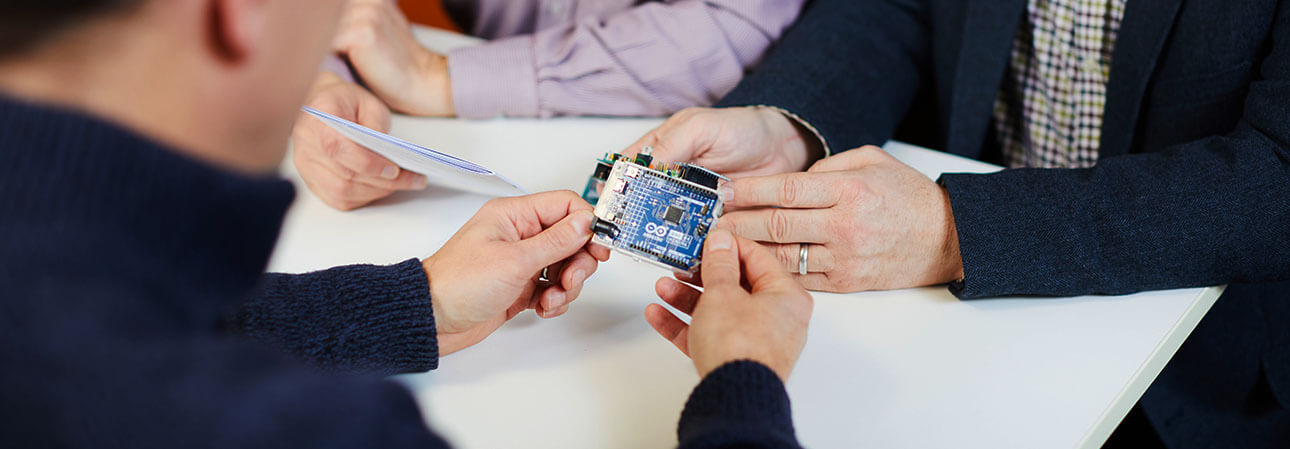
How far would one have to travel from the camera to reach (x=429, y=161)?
0.77 meters

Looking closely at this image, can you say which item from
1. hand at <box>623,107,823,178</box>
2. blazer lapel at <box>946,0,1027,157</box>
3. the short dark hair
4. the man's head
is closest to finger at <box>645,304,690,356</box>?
hand at <box>623,107,823,178</box>

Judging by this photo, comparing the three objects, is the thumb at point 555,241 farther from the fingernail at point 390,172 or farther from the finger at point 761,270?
the fingernail at point 390,172

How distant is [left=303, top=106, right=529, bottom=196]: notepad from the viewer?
0.73 meters

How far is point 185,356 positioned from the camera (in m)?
0.38

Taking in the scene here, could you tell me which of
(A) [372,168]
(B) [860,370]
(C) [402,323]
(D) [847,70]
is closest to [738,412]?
(B) [860,370]

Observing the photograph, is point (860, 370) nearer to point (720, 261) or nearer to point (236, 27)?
point (720, 261)

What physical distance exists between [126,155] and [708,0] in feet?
2.94

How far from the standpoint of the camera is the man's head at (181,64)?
36cm

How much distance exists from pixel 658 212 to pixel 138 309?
420 mm

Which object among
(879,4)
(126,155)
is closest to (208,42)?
(126,155)

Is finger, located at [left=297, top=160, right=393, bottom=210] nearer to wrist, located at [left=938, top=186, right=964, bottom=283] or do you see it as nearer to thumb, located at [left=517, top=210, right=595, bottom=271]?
thumb, located at [left=517, top=210, right=595, bottom=271]

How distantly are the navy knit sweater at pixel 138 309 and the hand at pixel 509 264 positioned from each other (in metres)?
0.28

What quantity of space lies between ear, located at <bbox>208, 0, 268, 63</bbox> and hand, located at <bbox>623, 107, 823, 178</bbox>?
1.59 feet

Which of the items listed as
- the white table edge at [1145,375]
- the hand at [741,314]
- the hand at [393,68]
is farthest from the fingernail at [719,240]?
the hand at [393,68]
